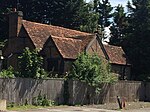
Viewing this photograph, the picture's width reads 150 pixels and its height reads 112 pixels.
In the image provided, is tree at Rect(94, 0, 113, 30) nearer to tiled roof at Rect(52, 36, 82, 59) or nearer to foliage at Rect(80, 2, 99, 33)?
foliage at Rect(80, 2, 99, 33)

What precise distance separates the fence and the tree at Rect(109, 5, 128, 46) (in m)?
19.7

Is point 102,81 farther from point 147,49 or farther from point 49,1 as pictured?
point 49,1

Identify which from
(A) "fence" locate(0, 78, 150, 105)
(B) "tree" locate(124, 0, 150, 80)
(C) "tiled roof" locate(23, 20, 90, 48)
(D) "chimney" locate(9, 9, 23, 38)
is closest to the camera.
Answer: (A) "fence" locate(0, 78, 150, 105)

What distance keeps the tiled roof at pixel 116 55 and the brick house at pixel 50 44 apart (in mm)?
178

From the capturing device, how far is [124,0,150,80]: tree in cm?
5391

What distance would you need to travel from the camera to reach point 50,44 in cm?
4294

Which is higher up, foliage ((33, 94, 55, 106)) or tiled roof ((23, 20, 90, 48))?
tiled roof ((23, 20, 90, 48))

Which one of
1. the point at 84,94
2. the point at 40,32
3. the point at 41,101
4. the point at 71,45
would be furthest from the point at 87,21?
the point at 41,101

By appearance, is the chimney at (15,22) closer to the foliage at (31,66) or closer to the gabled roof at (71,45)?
the gabled roof at (71,45)

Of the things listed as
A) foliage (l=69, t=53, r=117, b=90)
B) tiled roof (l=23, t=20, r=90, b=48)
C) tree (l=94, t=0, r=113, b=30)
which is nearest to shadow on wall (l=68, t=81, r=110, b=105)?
foliage (l=69, t=53, r=117, b=90)

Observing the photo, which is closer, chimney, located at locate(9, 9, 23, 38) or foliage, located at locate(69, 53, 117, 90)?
foliage, located at locate(69, 53, 117, 90)

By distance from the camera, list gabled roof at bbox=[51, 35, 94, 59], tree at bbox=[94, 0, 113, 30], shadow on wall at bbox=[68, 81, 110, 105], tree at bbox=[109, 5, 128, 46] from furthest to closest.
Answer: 1. tree at bbox=[94, 0, 113, 30]
2. tree at bbox=[109, 5, 128, 46]
3. gabled roof at bbox=[51, 35, 94, 59]
4. shadow on wall at bbox=[68, 81, 110, 105]

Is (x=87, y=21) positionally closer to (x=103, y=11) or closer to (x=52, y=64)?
(x=103, y=11)

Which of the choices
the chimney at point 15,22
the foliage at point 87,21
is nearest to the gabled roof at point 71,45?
the chimney at point 15,22
